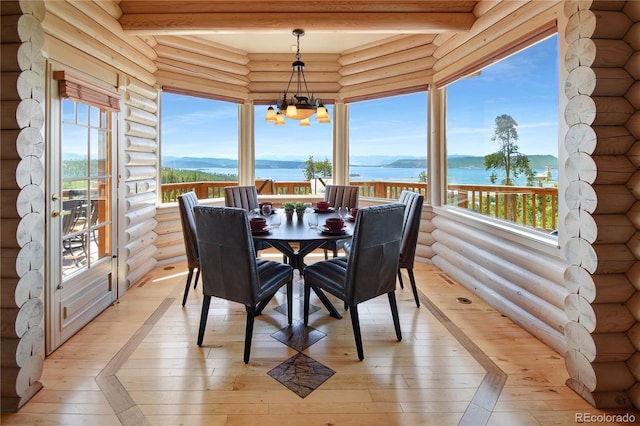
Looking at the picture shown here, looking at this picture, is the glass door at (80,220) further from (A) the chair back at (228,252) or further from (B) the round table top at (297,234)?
(B) the round table top at (297,234)

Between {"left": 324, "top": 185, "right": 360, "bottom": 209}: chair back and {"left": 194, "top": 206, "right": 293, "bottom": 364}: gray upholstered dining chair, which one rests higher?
{"left": 324, "top": 185, "right": 360, "bottom": 209}: chair back

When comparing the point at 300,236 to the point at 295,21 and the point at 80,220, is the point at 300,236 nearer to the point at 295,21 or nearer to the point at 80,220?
the point at 80,220

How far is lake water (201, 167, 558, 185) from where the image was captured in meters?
3.86

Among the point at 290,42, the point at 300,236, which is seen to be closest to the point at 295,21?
the point at 290,42

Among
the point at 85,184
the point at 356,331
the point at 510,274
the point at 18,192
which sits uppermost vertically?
the point at 85,184

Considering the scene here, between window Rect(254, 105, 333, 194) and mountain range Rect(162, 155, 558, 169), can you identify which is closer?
mountain range Rect(162, 155, 558, 169)

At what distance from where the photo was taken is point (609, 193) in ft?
5.97

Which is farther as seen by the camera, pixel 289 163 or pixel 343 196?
pixel 289 163

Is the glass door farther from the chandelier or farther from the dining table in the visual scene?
the chandelier

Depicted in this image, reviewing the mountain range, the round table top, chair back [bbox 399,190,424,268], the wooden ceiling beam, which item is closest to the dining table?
the round table top

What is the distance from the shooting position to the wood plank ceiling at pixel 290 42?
3.45 metres

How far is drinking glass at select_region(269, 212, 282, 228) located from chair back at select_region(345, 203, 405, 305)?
0.89 meters

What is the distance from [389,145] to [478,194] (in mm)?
1717

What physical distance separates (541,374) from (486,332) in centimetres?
57
